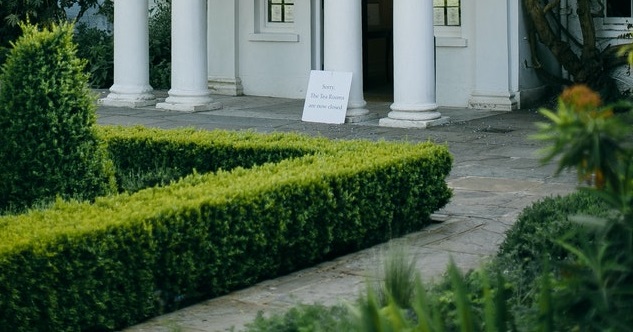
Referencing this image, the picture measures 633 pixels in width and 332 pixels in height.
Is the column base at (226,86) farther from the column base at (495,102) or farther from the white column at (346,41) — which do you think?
the column base at (495,102)

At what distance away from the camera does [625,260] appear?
154 inches

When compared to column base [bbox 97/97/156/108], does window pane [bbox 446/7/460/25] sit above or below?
above

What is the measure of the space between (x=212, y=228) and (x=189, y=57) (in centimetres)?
1073

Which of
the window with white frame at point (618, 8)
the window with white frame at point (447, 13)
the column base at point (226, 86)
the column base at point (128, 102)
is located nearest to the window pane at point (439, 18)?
the window with white frame at point (447, 13)

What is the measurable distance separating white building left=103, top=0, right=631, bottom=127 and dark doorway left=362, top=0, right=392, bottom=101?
0.06 feet

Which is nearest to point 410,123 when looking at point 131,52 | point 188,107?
point 188,107

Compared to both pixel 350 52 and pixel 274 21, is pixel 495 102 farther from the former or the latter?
pixel 274 21

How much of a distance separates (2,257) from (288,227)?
2.36 meters

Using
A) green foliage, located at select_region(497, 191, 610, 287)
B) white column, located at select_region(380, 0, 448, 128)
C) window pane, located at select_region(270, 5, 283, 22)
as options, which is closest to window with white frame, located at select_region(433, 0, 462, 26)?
white column, located at select_region(380, 0, 448, 128)

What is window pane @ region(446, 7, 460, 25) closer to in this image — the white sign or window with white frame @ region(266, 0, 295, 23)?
the white sign

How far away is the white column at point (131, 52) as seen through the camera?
18.7 m

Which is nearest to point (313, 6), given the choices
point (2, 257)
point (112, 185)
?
point (112, 185)

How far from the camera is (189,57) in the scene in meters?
18.2

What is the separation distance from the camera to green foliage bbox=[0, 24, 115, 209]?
9.11 meters
